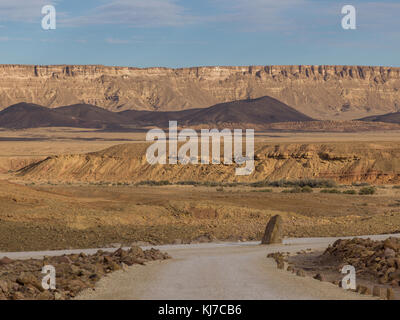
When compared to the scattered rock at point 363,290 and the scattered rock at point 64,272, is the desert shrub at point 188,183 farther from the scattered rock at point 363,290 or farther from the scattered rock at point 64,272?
the scattered rock at point 363,290

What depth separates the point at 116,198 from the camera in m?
36.4

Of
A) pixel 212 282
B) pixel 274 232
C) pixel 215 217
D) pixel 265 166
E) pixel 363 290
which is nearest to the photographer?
pixel 363 290

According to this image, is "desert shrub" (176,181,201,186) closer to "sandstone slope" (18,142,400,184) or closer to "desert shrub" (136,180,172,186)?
"desert shrub" (136,180,172,186)

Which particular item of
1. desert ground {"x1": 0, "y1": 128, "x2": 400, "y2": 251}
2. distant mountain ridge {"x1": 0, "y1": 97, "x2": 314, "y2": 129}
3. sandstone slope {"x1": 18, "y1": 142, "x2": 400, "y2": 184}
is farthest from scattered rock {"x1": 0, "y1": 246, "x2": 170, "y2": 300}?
distant mountain ridge {"x1": 0, "y1": 97, "x2": 314, "y2": 129}

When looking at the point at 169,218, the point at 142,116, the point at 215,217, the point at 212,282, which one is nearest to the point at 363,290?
the point at 212,282

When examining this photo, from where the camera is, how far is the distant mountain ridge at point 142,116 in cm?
15812

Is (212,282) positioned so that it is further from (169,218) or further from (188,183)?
(188,183)

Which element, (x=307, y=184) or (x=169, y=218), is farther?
(x=307, y=184)

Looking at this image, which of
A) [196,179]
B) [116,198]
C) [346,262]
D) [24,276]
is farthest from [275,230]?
[196,179]

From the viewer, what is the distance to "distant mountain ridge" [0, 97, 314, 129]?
519ft

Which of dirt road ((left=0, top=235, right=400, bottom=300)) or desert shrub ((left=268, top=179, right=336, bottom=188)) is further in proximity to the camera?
desert shrub ((left=268, top=179, right=336, bottom=188))

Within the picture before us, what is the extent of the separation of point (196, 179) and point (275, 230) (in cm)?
3854

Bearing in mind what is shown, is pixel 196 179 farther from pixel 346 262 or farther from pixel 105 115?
pixel 105 115

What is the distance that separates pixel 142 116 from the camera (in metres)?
182
